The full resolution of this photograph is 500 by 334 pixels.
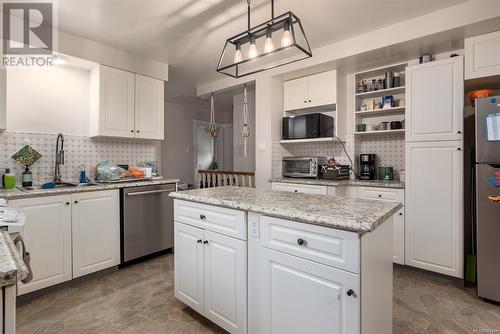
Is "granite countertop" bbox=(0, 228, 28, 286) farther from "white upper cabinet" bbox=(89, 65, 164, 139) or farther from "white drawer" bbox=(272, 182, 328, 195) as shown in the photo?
"white drawer" bbox=(272, 182, 328, 195)

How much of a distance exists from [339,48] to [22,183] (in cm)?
353

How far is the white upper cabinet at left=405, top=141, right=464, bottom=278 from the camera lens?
2420 millimetres

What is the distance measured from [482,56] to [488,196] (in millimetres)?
1215

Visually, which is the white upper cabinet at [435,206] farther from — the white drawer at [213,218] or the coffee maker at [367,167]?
the white drawer at [213,218]

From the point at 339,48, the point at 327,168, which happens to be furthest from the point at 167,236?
the point at 339,48

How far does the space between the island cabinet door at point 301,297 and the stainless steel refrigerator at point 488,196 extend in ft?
5.65

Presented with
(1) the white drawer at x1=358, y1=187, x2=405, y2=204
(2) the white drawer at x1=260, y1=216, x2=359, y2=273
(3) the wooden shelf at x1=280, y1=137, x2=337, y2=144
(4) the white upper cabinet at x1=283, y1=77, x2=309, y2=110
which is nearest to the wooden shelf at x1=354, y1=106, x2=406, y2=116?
(3) the wooden shelf at x1=280, y1=137, x2=337, y2=144

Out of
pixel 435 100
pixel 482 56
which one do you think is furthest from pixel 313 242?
pixel 482 56

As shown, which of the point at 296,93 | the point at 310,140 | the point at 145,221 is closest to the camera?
the point at 145,221

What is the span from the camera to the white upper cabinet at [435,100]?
2414 mm

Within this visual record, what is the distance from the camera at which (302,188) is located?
10.6 feet

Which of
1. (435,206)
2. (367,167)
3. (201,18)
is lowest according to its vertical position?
(435,206)

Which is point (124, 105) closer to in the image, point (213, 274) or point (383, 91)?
point (213, 274)

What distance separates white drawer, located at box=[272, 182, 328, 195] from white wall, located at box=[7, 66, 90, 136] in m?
2.41
